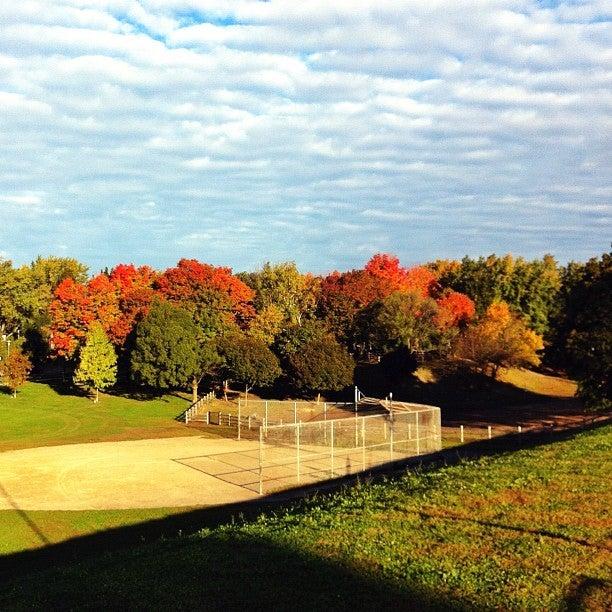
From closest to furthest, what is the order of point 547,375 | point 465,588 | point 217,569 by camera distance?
point 465,588
point 217,569
point 547,375

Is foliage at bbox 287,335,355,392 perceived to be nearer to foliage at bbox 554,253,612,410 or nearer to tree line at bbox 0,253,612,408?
tree line at bbox 0,253,612,408

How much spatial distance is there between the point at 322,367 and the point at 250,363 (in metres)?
7.38

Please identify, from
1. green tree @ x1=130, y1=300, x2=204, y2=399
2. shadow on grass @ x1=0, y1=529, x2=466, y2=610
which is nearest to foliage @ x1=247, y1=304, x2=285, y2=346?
green tree @ x1=130, y1=300, x2=204, y2=399

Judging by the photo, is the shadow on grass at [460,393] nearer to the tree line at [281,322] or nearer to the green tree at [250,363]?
the tree line at [281,322]

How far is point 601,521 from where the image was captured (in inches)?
440

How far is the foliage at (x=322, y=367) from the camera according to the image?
59.2m

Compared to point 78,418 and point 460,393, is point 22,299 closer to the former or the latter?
point 78,418

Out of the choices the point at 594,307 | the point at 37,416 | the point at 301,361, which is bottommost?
the point at 37,416

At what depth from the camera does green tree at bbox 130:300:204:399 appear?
2392 inches

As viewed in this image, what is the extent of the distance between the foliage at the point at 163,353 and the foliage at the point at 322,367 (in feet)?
34.6

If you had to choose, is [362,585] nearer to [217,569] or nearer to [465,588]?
[465,588]

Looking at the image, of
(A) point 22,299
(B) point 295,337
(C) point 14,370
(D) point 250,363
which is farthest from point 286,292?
(A) point 22,299

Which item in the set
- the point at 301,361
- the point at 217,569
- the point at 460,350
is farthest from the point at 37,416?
the point at 217,569

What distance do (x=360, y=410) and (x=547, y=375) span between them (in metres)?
45.8
